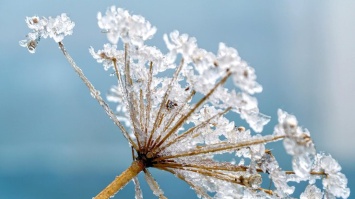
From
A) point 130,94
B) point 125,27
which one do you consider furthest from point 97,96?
point 125,27

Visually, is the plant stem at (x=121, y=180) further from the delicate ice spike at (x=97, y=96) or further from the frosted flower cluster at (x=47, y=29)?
the frosted flower cluster at (x=47, y=29)

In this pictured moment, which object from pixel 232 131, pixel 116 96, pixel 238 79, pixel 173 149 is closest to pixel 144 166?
pixel 173 149

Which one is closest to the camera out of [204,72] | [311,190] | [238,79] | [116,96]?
[238,79]

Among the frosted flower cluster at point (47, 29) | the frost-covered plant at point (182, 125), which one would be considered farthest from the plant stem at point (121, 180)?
the frosted flower cluster at point (47, 29)

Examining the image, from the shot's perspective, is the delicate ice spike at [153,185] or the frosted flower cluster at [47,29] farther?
the frosted flower cluster at [47,29]

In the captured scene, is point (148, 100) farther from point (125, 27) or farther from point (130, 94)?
point (125, 27)

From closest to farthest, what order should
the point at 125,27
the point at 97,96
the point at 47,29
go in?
the point at 125,27, the point at 97,96, the point at 47,29

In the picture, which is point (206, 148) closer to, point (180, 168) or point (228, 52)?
point (180, 168)
